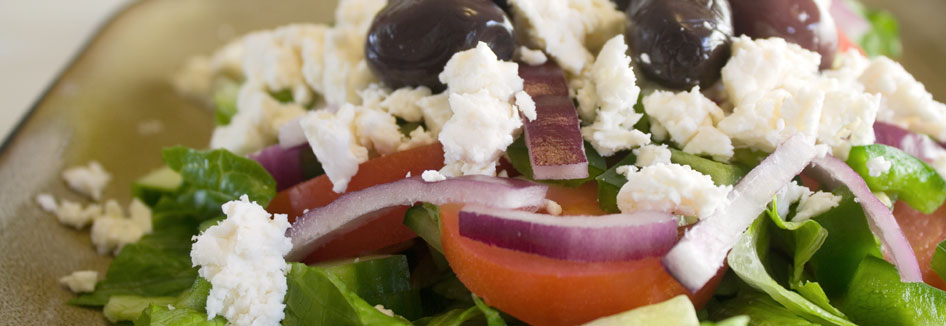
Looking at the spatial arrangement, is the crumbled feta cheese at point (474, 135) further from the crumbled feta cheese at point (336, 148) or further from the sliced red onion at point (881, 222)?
the sliced red onion at point (881, 222)

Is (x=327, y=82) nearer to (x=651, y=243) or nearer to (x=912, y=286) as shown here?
(x=651, y=243)

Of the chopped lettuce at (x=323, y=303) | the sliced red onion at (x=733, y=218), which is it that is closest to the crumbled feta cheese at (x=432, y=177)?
the chopped lettuce at (x=323, y=303)

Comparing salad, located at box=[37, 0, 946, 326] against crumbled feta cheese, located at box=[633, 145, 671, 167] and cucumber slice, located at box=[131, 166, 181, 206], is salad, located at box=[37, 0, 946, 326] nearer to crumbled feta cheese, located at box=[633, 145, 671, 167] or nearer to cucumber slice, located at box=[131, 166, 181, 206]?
crumbled feta cheese, located at box=[633, 145, 671, 167]

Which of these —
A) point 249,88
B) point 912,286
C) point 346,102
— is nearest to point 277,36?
point 249,88

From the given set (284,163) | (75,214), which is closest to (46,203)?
(75,214)

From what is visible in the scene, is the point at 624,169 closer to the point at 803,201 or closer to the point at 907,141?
the point at 803,201

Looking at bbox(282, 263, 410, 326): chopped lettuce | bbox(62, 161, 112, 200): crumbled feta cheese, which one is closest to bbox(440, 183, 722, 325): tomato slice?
bbox(282, 263, 410, 326): chopped lettuce
